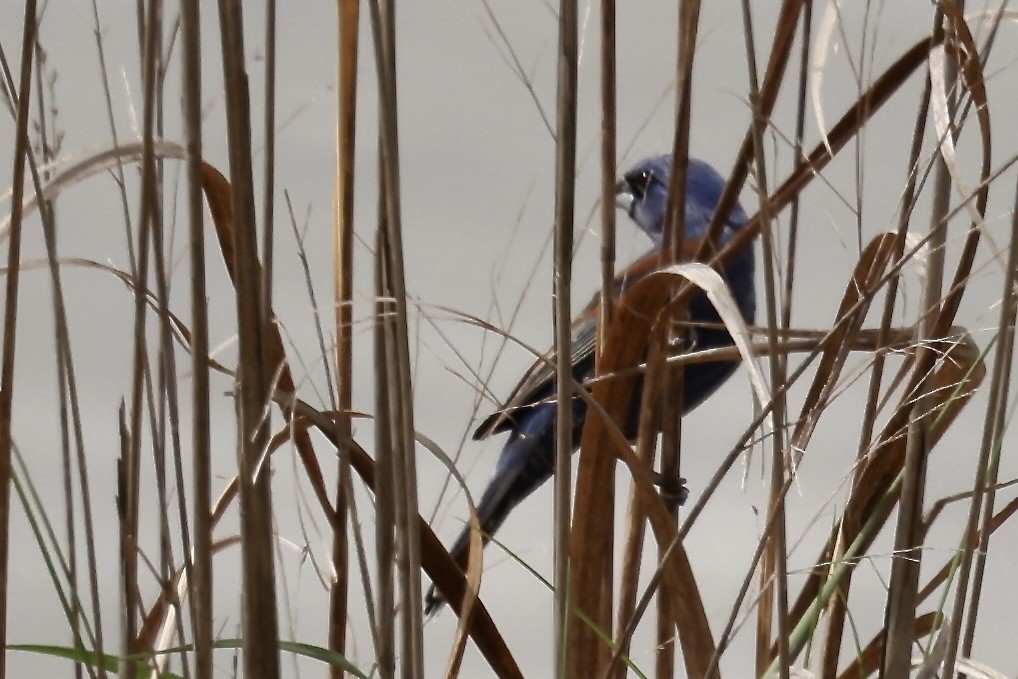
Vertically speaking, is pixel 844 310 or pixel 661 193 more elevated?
pixel 661 193

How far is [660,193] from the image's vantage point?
365 centimetres

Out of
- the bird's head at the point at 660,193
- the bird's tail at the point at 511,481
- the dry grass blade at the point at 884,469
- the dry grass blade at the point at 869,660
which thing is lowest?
the dry grass blade at the point at 869,660

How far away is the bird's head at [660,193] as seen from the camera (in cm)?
355

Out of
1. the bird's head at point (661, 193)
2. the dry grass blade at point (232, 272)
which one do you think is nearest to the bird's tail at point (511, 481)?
the bird's head at point (661, 193)

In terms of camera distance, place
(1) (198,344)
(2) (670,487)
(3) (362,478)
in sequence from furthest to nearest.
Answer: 1. (2) (670,487)
2. (3) (362,478)
3. (1) (198,344)

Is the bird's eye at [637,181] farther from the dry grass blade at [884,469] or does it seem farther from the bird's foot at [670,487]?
the dry grass blade at [884,469]

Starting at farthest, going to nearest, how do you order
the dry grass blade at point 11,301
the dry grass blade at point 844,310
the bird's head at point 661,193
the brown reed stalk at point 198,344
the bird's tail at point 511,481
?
1. the bird's head at point 661,193
2. the bird's tail at point 511,481
3. the dry grass blade at point 844,310
4. the dry grass blade at point 11,301
5. the brown reed stalk at point 198,344

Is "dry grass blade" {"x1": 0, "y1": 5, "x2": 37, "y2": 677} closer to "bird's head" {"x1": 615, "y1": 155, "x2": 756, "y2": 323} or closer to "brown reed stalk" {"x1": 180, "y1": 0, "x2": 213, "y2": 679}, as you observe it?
"brown reed stalk" {"x1": 180, "y1": 0, "x2": 213, "y2": 679}

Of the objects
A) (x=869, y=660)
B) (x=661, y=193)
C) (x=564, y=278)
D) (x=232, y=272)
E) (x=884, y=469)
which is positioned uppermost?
(x=661, y=193)

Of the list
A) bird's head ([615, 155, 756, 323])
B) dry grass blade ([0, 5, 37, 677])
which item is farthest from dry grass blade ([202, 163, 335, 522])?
bird's head ([615, 155, 756, 323])

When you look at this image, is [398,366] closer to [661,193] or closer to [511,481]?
[511,481]

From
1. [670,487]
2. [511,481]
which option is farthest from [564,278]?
[511,481]

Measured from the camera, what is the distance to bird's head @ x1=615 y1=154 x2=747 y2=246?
3551 mm

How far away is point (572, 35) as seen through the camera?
0.99 metres
